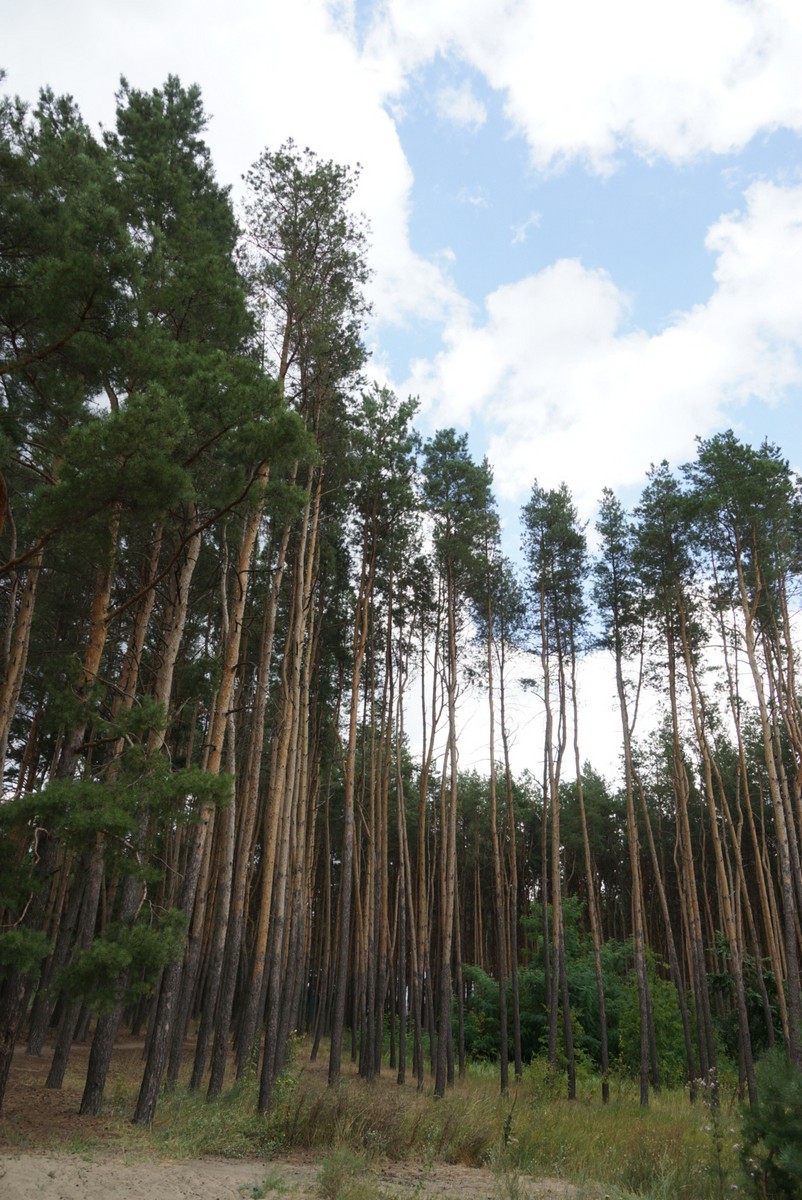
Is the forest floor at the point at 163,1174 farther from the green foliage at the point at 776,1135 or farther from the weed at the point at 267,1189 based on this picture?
the green foliage at the point at 776,1135

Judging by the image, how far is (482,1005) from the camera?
23062 millimetres

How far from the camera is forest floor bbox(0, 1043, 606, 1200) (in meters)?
5.89

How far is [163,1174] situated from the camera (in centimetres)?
655

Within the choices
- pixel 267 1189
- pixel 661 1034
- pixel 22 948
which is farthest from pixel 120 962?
pixel 661 1034

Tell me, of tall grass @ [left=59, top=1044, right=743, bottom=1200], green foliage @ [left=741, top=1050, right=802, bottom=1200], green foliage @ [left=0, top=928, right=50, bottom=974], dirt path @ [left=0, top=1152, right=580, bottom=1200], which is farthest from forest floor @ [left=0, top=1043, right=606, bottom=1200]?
green foliage @ [left=741, top=1050, right=802, bottom=1200]

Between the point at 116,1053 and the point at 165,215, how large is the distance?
59.7 ft

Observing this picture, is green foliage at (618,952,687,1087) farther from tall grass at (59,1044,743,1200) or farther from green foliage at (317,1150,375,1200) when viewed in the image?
green foliage at (317,1150,375,1200)

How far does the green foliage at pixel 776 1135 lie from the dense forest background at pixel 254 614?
5.00 metres

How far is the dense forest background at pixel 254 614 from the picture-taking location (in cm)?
740

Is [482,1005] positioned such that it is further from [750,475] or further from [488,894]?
[750,475]

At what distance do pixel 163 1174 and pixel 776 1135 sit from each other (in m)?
4.95

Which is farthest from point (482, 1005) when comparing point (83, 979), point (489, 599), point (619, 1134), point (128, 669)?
point (83, 979)

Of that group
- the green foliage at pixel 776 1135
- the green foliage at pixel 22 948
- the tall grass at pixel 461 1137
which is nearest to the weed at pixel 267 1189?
the tall grass at pixel 461 1137

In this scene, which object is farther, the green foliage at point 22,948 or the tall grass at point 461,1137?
the tall grass at point 461,1137
